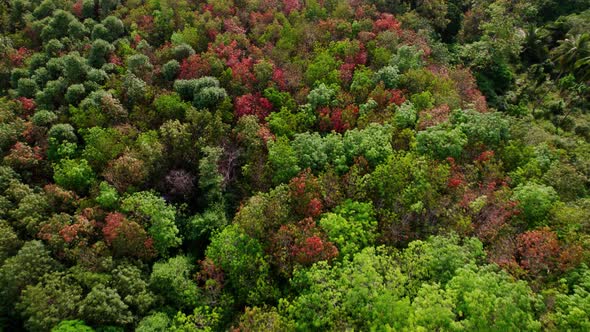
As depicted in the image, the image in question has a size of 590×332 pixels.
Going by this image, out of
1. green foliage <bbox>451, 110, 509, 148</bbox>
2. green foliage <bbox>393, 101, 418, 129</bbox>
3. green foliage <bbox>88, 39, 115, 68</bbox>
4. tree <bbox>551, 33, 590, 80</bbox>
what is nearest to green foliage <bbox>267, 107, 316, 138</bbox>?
green foliage <bbox>393, 101, 418, 129</bbox>

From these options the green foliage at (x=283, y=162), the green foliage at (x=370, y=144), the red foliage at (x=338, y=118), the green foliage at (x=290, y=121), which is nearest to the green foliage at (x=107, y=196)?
the green foliage at (x=283, y=162)

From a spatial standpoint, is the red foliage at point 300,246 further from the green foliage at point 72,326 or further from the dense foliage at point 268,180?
the green foliage at point 72,326

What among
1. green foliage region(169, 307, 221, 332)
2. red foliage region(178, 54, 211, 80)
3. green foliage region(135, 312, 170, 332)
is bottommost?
green foliage region(135, 312, 170, 332)

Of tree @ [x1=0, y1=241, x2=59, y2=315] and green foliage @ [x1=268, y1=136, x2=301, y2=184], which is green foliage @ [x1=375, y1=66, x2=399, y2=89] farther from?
tree @ [x1=0, y1=241, x2=59, y2=315]

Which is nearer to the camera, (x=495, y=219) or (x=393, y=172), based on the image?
(x=495, y=219)

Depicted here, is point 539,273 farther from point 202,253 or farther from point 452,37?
point 452,37

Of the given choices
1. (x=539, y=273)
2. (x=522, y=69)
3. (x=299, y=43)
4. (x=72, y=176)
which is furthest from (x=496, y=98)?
(x=72, y=176)

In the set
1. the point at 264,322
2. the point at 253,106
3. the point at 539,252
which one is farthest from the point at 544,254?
the point at 253,106
